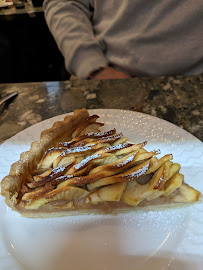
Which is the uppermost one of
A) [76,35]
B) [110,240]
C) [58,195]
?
[76,35]

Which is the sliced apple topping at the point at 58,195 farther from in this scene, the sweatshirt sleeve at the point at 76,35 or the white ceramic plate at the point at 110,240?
the sweatshirt sleeve at the point at 76,35

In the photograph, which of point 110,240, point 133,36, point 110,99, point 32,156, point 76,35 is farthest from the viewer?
point 76,35

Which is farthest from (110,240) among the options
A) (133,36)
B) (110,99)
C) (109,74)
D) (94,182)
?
(133,36)

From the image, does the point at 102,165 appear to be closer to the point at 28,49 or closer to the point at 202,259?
the point at 202,259

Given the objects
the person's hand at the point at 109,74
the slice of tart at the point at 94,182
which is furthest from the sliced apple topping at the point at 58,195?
the person's hand at the point at 109,74

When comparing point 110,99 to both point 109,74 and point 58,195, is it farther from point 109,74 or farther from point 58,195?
point 58,195

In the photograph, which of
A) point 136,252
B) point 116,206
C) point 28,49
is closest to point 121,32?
point 116,206

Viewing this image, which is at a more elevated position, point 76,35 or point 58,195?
point 76,35
